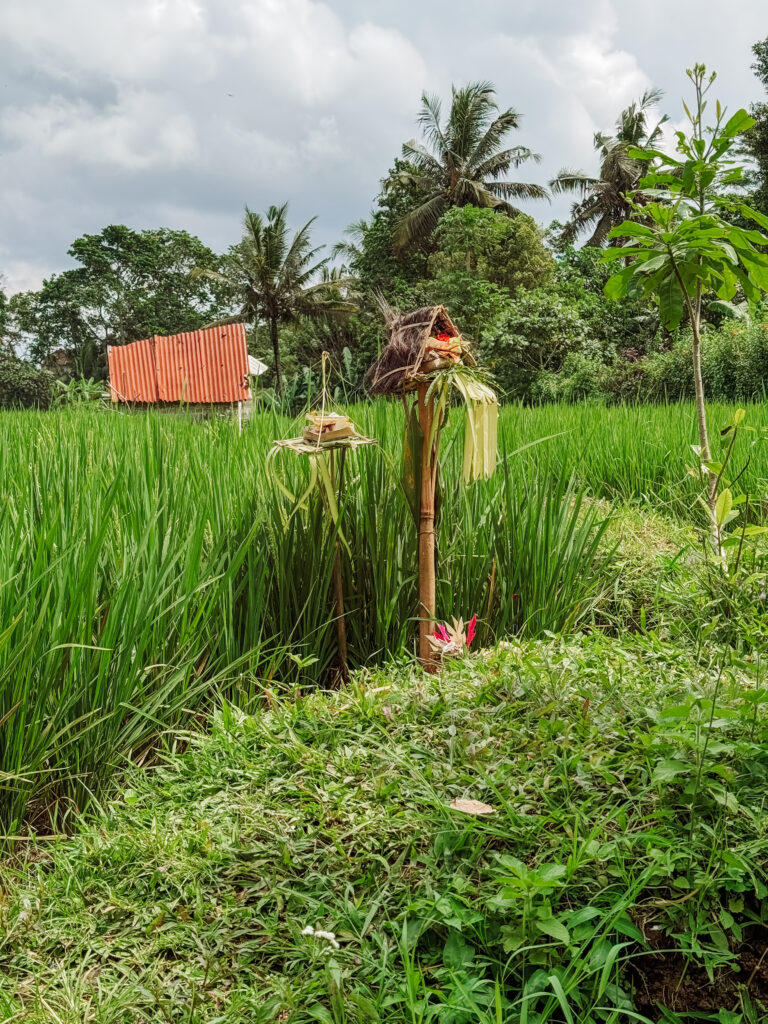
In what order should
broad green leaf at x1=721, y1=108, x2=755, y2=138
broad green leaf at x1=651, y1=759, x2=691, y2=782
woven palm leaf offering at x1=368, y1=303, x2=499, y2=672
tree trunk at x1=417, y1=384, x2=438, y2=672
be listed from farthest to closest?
broad green leaf at x1=721, y1=108, x2=755, y2=138 → tree trunk at x1=417, y1=384, x2=438, y2=672 → woven palm leaf offering at x1=368, y1=303, x2=499, y2=672 → broad green leaf at x1=651, y1=759, x2=691, y2=782

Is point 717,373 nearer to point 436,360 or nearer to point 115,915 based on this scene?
point 436,360

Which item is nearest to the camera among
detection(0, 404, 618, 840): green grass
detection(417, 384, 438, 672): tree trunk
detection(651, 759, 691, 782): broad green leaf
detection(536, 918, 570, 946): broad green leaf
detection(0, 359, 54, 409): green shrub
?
detection(536, 918, 570, 946): broad green leaf

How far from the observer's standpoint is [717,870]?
107cm

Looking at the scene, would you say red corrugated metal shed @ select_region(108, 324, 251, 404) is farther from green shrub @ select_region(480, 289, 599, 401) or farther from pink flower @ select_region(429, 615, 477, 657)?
pink flower @ select_region(429, 615, 477, 657)

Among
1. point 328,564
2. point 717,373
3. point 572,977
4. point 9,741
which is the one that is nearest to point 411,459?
point 328,564

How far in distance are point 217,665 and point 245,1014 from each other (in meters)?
1.14

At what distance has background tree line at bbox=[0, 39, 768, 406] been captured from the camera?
13398mm

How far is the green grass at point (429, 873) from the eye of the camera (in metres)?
1.01

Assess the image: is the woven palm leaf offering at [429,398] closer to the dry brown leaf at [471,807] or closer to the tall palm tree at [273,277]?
the dry brown leaf at [471,807]

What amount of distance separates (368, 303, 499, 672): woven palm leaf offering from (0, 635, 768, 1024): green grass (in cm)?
49

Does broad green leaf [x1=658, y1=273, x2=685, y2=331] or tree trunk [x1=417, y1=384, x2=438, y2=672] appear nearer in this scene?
tree trunk [x1=417, y1=384, x2=438, y2=672]

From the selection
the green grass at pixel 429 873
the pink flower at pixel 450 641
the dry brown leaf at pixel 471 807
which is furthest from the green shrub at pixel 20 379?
the dry brown leaf at pixel 471 807

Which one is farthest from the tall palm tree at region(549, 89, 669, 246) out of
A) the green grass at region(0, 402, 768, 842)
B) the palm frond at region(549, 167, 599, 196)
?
the green grass at region(0, 402, 768, 842)

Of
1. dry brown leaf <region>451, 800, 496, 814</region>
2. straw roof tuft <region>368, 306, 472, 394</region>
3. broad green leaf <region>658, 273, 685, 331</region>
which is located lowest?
dry brown leaf <region>451, 800, 496, 814</region>
